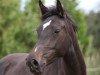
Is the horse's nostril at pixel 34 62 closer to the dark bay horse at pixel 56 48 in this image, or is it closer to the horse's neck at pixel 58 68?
the dark bay horse at pixel 56 48

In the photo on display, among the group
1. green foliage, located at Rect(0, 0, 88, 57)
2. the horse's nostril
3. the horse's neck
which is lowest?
the horse's neck

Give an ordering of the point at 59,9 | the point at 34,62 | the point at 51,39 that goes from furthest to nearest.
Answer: the point at 59,9 < the point at 51,39 < the point at 34,62

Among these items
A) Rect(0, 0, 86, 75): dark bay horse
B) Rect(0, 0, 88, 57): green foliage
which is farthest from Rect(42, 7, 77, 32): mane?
Rect(0, 0, 88, 57): green foliage

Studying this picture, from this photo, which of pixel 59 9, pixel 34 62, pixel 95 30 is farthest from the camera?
pixel 95 30

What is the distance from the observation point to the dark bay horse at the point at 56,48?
18.5 ft

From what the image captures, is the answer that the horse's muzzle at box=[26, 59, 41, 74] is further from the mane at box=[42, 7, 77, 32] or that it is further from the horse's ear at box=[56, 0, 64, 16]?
the horse's ear at box=[56, 0, 64, 16]

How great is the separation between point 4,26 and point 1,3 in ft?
4.10

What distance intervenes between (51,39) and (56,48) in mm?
192

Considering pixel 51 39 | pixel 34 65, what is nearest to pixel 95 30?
pixel 51 39

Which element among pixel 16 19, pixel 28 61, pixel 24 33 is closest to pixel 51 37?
pixel 28 61

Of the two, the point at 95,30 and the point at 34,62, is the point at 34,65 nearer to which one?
the point at 34,62

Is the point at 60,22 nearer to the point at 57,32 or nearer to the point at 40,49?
the point at 57,32

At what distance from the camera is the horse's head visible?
18.4 feet

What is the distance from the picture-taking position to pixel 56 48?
594 centimetres
